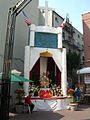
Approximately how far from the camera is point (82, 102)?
2514 cm

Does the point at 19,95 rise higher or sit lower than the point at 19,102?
higher

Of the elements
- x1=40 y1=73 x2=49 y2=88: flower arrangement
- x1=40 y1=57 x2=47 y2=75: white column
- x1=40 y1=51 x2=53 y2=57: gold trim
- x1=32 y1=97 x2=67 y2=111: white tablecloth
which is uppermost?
x1=40 y1=51 x2=53 y2=57: gold trim

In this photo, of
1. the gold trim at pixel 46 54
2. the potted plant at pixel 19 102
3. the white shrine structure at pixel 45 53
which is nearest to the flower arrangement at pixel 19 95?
the potted plant at pixel 19 102

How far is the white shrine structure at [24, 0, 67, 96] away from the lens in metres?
19.8

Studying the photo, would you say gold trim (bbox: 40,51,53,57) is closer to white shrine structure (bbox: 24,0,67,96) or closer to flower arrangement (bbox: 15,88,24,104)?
white shrine structure (bbox: 24,0,67,96)

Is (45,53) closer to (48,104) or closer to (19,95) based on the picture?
(48,104)

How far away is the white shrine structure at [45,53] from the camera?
Answer: 65.1ft

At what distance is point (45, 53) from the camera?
20359mm

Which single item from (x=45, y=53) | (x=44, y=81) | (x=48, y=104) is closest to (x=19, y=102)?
(x=48, y=104)

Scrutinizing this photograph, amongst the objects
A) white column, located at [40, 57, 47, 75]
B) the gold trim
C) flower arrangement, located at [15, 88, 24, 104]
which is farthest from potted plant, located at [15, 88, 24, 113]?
white column, located at [40, 57, 47, 75]

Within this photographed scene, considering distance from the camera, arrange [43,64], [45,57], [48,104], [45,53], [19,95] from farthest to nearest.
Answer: [43,64] → [45,57] → [45,53] → [48,104] → [19,95]

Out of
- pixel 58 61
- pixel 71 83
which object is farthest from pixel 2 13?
pixel 71 83

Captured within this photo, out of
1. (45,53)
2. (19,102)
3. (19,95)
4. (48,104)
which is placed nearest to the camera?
(19,102)

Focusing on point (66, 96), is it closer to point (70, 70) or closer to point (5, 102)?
point (5, 102)
